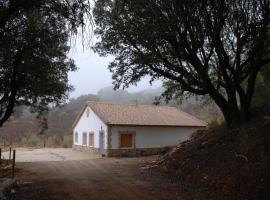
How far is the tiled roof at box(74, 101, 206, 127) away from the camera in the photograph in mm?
33125

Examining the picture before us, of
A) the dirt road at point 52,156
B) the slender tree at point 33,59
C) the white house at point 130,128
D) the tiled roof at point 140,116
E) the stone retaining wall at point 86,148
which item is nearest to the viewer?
the slender tree at point 33,59

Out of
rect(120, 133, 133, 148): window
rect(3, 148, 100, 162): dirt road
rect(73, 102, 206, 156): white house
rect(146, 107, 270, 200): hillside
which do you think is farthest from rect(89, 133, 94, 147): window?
rect(146, 107, 270, 200): hillside

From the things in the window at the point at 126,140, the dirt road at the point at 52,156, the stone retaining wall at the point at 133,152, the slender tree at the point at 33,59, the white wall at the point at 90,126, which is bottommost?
the dirt road at the point at 52,156

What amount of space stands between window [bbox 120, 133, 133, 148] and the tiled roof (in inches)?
41.8

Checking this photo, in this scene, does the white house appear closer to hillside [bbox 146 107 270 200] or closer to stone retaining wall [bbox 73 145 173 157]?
stone retaining wall [bbox 73 145 173 157]

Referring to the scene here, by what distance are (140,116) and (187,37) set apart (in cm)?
2081

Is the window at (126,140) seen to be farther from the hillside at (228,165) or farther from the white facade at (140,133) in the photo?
the hillside at (228,165)

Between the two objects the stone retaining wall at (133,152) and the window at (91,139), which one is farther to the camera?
the window at (91,139)

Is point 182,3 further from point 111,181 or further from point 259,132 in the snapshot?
point 111,181

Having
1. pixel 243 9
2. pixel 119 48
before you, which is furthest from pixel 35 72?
pixel 243 9

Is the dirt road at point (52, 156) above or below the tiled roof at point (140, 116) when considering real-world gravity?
below

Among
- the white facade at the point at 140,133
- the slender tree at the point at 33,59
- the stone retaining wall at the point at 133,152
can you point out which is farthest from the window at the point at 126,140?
the slender tree at the point at 33,59

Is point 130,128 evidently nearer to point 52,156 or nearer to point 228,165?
point 52,156

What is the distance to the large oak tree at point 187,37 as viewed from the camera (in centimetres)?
1291
